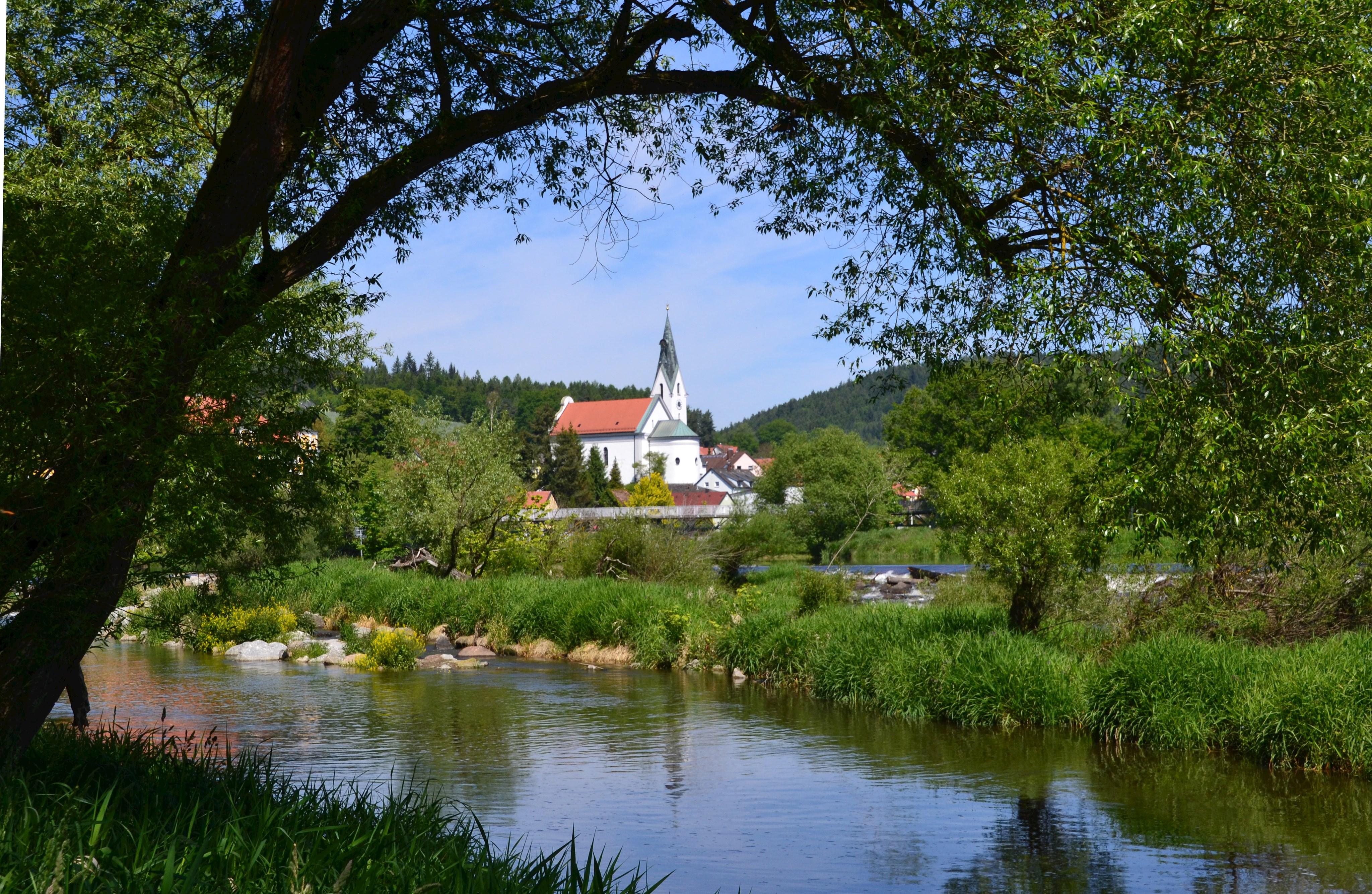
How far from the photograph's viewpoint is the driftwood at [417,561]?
27656 mm

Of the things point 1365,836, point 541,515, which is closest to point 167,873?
point 1365,836

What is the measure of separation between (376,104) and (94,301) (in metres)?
4.75

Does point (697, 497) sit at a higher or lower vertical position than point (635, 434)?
lower

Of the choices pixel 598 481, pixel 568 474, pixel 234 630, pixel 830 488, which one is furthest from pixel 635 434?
pixel 234 630

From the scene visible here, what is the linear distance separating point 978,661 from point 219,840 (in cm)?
1174

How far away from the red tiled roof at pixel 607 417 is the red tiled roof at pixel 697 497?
70.0 ft

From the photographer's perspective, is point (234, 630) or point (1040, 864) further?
point (234, 630)

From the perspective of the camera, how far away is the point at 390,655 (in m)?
19.7

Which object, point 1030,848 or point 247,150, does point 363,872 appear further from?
point 1030,848

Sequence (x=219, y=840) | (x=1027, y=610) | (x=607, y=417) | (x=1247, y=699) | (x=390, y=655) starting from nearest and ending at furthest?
(x=219, y=840) < (x=1247, y=699) < (x=1027, y=610) < (x=390, y=655) < (x=607, y=417)

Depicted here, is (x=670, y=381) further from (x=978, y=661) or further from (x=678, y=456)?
(x=978, y=661)

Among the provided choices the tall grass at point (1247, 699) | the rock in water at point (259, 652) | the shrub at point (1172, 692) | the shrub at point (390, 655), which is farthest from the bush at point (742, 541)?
the tall grass at point (1247, 699)

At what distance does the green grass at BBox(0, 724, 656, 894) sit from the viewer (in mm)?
3885

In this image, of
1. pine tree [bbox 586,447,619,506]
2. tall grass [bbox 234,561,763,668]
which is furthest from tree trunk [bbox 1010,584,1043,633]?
pine tree [bbox 586,447,619,506]
